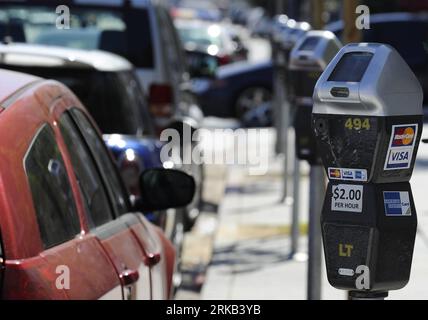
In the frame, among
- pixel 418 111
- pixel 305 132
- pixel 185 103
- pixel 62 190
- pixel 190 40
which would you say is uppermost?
pixel 418 111

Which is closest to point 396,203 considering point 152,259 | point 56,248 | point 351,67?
point 351,67

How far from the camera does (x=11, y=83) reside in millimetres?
3996

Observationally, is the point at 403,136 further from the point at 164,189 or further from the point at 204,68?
the point at 204,68

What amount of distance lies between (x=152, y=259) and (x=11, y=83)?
1.09 m

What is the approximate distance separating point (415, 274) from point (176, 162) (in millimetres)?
2365

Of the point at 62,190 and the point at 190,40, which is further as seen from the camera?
the point at 190,40

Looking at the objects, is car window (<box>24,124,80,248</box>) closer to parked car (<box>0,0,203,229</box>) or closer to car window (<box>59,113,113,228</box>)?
car window (<box>59,113,113,228</box>)

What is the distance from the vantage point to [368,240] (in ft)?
11.0

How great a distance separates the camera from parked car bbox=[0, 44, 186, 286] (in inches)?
280

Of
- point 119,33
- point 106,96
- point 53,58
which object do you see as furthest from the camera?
point 119,33

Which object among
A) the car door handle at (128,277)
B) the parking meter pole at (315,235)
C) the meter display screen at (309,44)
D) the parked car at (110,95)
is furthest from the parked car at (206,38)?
the car door handle at (128,277)

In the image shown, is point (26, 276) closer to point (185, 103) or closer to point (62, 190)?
point (62, 190)

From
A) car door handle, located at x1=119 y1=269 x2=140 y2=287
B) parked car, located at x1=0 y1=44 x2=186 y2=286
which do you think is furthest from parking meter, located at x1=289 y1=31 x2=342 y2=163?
car door handle, located at x1=119 y1=269 x2=140 y2=287
